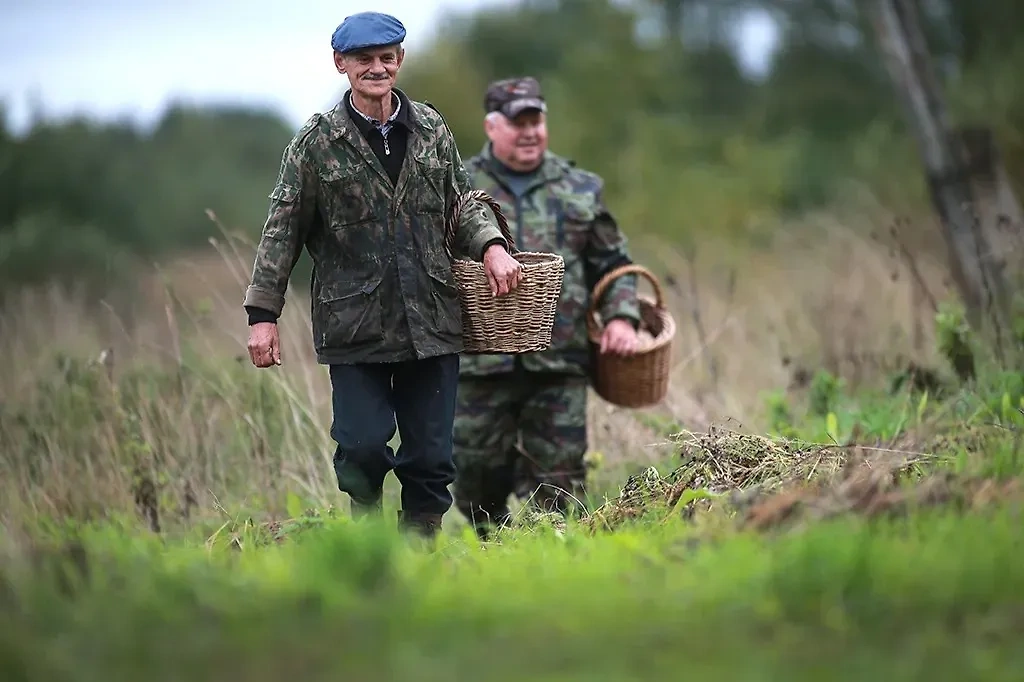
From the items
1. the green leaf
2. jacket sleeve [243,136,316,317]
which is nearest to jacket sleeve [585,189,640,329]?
the green leaf

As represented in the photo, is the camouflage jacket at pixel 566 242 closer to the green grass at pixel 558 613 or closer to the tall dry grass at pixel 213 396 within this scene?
the tall dry grass at pixel 213 396

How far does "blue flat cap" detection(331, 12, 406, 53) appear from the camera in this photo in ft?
17.0

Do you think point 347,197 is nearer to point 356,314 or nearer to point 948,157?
point 356,314

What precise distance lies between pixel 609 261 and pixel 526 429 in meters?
0.93

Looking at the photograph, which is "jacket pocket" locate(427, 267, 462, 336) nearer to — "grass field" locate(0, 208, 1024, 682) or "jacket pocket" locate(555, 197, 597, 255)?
"grass field" locate(0, 208, 1024, 682)

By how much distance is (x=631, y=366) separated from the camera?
673cm

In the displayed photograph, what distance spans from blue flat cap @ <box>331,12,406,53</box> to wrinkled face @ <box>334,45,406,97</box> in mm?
37

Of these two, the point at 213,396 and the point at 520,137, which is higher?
the point at 520,137

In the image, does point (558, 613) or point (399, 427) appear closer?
point (558, 613)

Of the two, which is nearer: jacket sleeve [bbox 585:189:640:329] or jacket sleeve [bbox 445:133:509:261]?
jacket sleeve [bbox 445:133:509:261]

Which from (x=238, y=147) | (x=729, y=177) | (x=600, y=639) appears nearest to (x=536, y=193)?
(x=600, y=639)

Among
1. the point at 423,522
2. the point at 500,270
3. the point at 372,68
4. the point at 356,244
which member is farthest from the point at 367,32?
the point at 423,522

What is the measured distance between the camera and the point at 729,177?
55.6 ft

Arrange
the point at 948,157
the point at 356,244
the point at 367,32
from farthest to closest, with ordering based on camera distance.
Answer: the point at 948,157 → the point at 356,244 → the point at 367,32
